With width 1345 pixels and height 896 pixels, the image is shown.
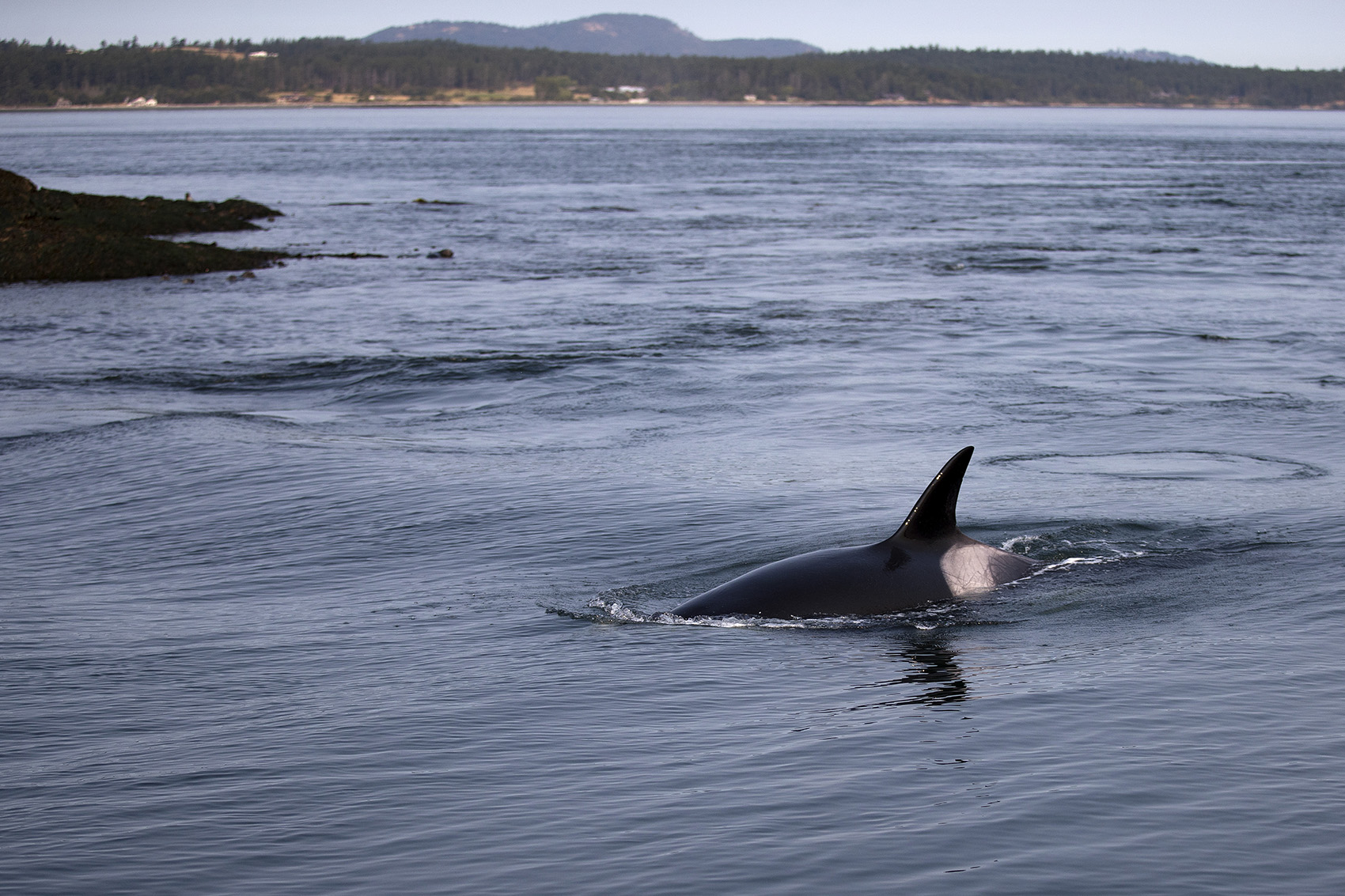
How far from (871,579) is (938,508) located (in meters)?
0.63

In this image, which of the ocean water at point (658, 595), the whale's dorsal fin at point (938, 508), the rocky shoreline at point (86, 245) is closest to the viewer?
the ocean water at point (658, 595)

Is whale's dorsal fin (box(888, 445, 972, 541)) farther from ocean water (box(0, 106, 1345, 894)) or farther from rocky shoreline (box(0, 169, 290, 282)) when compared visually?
rocky shoreline (box(0, 169, 290, 282))

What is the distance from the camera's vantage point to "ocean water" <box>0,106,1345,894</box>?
592 cm

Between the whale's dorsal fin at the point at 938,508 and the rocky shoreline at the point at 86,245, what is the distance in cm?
2830

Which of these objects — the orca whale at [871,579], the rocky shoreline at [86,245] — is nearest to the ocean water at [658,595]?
the orca whale at [871,579]

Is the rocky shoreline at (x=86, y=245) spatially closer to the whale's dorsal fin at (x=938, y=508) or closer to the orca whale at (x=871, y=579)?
the orca whale at (x=871, y=579)

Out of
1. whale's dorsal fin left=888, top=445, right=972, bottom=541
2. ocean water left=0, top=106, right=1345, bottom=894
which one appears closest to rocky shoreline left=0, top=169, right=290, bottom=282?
ocean water left=0, top=106, right=1345, bottom=894

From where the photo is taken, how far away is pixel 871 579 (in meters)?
8.77

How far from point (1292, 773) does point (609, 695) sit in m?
3.50

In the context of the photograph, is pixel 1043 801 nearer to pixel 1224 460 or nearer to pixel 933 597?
pixel 933 597

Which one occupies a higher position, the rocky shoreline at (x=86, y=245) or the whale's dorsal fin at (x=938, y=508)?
the rocky shoreline at (x=86, y=245)

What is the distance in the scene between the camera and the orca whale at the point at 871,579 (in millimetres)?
8727

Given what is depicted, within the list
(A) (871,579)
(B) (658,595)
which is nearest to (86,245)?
(B) (658,595)

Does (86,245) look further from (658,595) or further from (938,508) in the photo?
(938,508)
